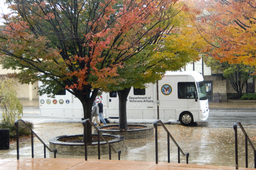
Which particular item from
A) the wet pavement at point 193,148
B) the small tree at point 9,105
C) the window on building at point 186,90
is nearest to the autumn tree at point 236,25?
the wet pavement at point 193,148

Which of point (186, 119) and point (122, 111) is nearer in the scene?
point (122, 111)

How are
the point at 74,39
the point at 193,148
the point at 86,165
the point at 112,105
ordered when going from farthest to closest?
1. the point at 112,105
2. the point at 193,148
3. the point at 74,39
4. the point at 86,165

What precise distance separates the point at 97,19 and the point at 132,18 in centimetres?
103

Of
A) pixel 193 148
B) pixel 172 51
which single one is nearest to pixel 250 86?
pixel 172 51

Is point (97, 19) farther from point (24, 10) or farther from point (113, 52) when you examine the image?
point (24, 10)

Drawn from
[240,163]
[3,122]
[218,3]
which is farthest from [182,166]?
[3,122]

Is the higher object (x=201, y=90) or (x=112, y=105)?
(x=201, y=90)

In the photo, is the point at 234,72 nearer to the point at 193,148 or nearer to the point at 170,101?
the point at 170,101

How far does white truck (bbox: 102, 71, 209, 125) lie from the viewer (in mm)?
18052

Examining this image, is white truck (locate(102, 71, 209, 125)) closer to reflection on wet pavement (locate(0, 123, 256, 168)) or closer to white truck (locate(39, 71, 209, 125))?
white truck (locate(39, 71, 209, 125))

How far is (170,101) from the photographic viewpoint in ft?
60.8

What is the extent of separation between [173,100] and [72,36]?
33.7ft

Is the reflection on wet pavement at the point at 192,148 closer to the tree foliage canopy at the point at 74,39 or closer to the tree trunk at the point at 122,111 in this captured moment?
the tree trunk at the point at 122,111

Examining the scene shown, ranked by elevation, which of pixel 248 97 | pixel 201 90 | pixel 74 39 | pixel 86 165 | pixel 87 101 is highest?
pixel 74 39
